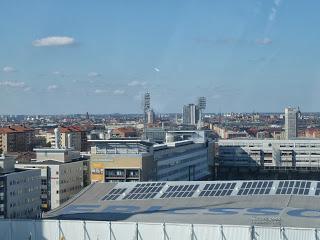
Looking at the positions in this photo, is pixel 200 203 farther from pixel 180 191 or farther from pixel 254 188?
pixel 254 188

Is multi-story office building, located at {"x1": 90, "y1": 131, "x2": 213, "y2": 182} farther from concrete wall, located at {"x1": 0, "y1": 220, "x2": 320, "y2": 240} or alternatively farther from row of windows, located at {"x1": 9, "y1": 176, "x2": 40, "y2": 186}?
concrete wall, located at {"x1": 0, "y1": 220, "x2": 320, "y2": 240}

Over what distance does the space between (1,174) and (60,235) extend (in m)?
10.3

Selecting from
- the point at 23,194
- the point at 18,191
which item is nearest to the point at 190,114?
the point at 23,194

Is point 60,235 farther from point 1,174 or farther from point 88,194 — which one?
point 1,174

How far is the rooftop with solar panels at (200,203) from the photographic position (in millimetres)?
11961

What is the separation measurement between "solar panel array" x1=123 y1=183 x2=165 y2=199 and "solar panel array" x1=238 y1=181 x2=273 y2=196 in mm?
2101

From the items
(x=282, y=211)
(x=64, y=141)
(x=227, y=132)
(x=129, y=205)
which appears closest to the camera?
(x=282, y=211)

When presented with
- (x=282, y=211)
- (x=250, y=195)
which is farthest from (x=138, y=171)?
(x=282, y=211)

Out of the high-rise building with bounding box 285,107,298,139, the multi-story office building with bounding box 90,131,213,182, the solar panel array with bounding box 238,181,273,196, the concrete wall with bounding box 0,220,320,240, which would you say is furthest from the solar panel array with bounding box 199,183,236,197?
the high-rise building with bounding box 285,107,298,139

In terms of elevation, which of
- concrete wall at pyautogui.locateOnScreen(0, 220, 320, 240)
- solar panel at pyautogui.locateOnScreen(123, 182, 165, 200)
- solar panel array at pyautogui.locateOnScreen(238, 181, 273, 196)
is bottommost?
concrete wall at pyautogui.locateOnScreen(0, 220, 320, 240)

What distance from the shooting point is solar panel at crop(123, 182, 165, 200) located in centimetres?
1490

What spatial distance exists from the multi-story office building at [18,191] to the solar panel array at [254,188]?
→ 318 inches

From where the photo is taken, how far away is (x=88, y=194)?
15.4 meters

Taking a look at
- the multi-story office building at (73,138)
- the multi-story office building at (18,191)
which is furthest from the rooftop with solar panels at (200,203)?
the multi-story office building at (73,138)
